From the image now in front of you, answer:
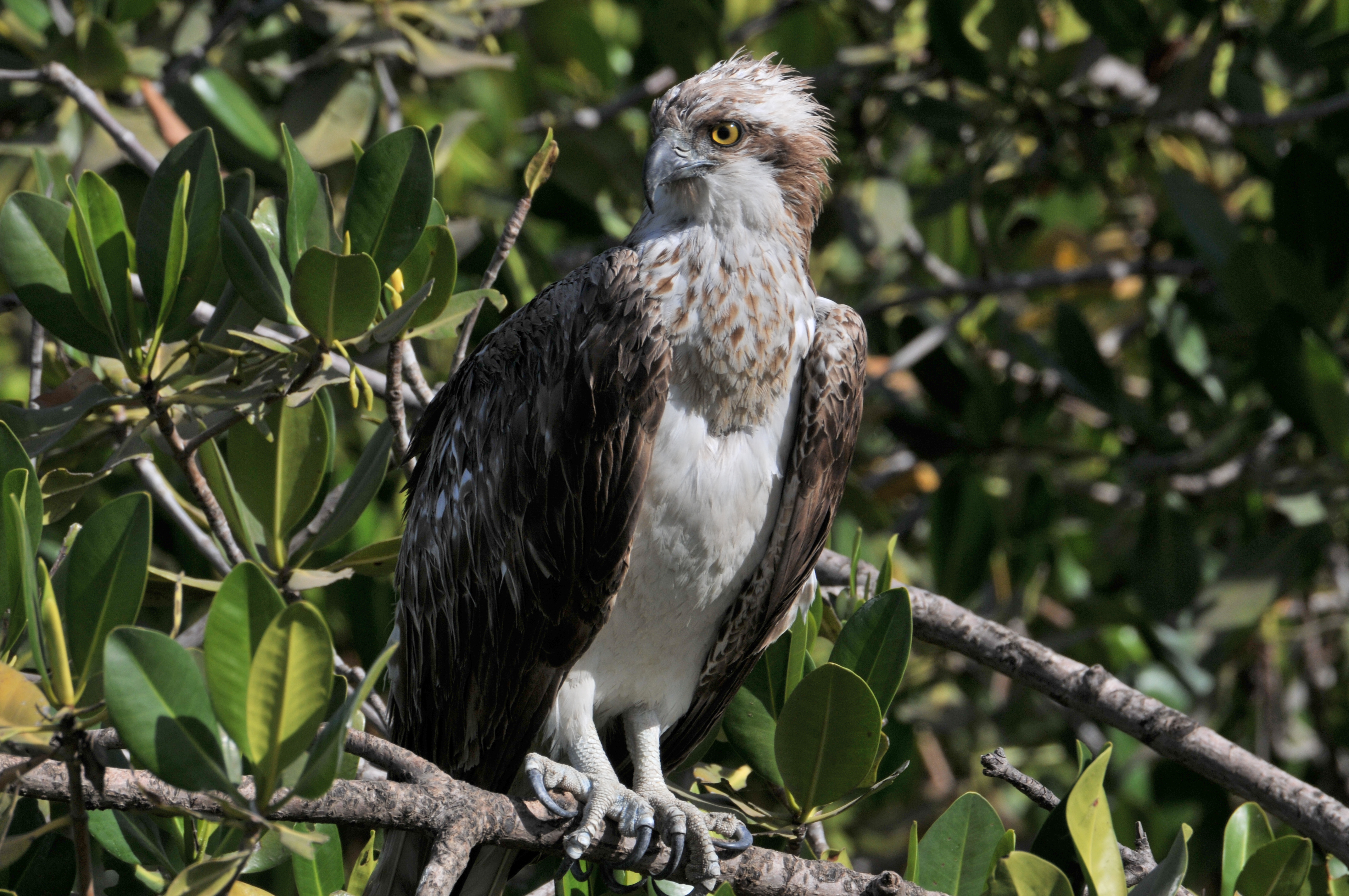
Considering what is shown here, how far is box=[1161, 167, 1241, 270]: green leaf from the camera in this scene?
420cm

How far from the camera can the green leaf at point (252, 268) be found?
2.28m

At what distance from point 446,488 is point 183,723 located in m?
1.65

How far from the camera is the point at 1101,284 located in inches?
223

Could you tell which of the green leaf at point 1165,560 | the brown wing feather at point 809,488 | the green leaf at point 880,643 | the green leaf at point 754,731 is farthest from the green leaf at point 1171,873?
the green leaf at point 1165,560

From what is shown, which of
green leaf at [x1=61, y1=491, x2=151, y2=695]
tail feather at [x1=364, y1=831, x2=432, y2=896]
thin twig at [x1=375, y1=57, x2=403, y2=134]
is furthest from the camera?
thin twig at [x1=375, y1=57, x2=403, y2=134]

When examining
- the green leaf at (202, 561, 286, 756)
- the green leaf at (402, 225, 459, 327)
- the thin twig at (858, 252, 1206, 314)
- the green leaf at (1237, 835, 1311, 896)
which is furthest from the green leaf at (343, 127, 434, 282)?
the thin twig at (858, 252, 1206, 314)

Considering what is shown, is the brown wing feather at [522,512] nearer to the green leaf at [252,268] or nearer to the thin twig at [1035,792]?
the green leaf at [252,268]

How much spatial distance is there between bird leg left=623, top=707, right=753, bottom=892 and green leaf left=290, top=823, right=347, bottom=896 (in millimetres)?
750

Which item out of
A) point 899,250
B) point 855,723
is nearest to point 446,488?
point 855,723

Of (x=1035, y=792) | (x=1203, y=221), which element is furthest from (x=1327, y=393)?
(x=1035, y=792)

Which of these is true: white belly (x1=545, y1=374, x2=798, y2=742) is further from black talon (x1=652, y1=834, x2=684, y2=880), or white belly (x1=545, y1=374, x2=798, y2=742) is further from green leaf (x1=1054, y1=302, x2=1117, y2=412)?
green leaf (x1=1054, y1=302, x2=1117, y2=412)

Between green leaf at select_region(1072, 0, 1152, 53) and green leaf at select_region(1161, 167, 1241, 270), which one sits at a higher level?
green leaf at select_region(1072, 0, 1152, 53)

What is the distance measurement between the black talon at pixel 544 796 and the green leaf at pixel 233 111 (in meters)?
2.37

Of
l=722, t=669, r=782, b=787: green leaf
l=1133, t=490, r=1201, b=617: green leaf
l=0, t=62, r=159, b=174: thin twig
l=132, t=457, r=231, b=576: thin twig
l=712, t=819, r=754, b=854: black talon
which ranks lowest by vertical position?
l=1133, t=490, r=1201, b=617: green leaf
